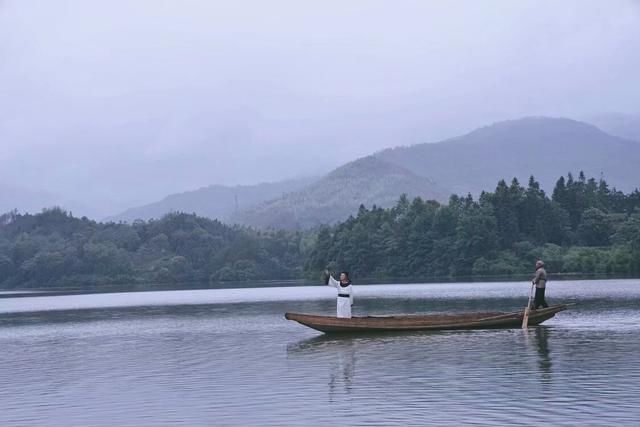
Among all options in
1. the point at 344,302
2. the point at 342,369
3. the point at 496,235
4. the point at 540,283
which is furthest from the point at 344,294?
the point at 496,235

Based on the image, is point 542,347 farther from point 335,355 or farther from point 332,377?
point 332,377

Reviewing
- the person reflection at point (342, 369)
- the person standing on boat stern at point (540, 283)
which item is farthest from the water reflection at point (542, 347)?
the person reflection at point (342, 369)

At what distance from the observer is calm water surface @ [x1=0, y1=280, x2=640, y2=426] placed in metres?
19.3

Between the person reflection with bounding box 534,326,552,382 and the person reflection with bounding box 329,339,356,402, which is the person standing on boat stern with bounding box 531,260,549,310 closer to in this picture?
the person reflection with bounding box 534,326,552,382

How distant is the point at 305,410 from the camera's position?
66.3 feet

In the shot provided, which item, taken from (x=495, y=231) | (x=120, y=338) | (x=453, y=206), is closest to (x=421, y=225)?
(x=453, y=206)

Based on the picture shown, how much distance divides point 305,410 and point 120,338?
82.4 ft

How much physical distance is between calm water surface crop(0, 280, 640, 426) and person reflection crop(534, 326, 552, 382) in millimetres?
49

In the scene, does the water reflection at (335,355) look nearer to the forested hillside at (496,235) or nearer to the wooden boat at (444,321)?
the wooden boat at (444,321)

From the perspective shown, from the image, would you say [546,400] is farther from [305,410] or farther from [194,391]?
[194,391]

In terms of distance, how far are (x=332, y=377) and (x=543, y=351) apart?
7408 mm

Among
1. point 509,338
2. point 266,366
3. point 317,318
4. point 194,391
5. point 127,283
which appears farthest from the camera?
point 127,283

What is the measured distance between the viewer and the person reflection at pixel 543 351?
23.6m

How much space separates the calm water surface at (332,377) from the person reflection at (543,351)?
5cm
